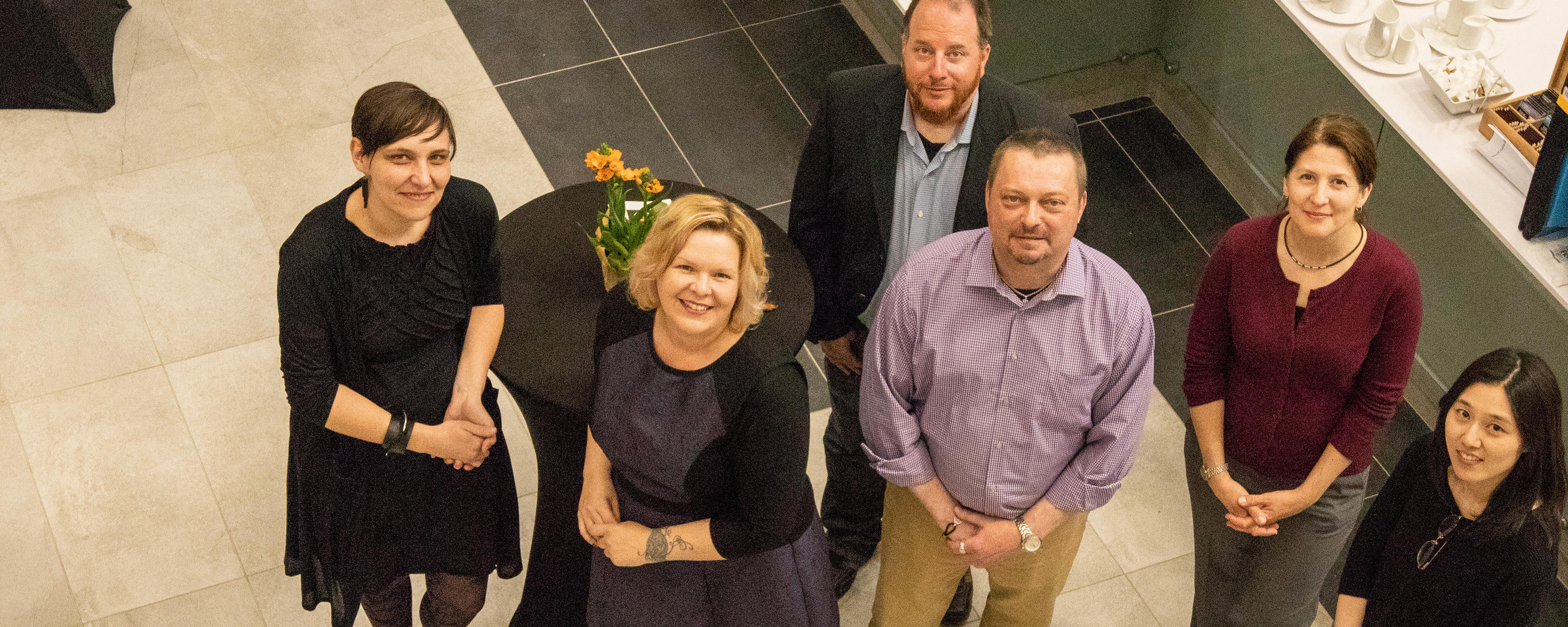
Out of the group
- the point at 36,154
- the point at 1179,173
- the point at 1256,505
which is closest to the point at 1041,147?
the point at 1256,505

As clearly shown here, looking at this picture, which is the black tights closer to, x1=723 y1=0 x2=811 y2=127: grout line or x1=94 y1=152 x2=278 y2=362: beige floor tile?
x1=94 y1=152 x2=278 y2=362: beige floor tile

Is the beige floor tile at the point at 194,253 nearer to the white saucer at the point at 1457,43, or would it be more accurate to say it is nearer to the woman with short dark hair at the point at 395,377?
the woman with short dark hair at the point at 395,377

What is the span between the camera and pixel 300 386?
8.95ft

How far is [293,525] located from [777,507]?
1.25 meters

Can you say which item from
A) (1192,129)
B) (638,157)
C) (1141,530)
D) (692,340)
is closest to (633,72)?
(638,157)

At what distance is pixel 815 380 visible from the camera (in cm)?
445

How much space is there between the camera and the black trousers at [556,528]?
3133mm

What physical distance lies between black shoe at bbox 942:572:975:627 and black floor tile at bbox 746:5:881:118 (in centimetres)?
232

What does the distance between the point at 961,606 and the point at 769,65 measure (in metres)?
2.70

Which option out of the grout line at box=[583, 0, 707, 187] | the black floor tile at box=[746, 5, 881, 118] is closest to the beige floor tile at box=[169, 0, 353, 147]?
the grout line at box=[583, 0, 707, 187]

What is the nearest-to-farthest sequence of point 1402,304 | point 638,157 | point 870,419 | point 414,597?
point 1402,304, point 870,419, point 414,597, point 638,157

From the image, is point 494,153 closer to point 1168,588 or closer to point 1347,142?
point 1168,588

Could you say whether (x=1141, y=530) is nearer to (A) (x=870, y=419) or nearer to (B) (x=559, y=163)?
(A) (x=870, y=419)

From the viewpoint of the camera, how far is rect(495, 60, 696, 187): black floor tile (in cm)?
513
